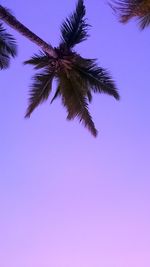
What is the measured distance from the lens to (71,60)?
1480 cm

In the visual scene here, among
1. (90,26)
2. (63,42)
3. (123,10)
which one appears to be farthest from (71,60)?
(123,10)

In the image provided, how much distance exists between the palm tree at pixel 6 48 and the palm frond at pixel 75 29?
158cm

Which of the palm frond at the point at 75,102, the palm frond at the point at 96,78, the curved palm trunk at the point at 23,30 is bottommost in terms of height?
the curved palm trunk at the point at 23,30

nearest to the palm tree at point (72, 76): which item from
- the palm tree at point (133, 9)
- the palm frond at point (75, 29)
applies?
the palm frond at point (75, 29)

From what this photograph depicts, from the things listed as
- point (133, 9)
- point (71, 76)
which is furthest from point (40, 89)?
point (133, 9)

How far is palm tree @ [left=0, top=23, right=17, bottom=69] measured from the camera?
48.2ft

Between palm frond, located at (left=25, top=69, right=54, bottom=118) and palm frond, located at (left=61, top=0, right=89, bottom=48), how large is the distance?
125cm

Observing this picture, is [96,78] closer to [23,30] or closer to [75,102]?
[75,102]

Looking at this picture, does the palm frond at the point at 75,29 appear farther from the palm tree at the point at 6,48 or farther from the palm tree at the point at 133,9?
the palm tree at the point at 133,9

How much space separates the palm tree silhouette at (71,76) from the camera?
14.9 meters

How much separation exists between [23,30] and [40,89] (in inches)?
107

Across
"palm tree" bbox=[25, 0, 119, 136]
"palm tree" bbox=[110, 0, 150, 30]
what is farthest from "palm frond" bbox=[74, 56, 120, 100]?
"palm tree" bbox=[110, 0, 150, 30]

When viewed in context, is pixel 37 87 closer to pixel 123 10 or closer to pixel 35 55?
pixel 35 55

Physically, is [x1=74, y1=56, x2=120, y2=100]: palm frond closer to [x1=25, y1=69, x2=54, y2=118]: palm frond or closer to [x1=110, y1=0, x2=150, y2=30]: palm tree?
[x1=25, y1=69, x2=54, y2=118]: palm frond
